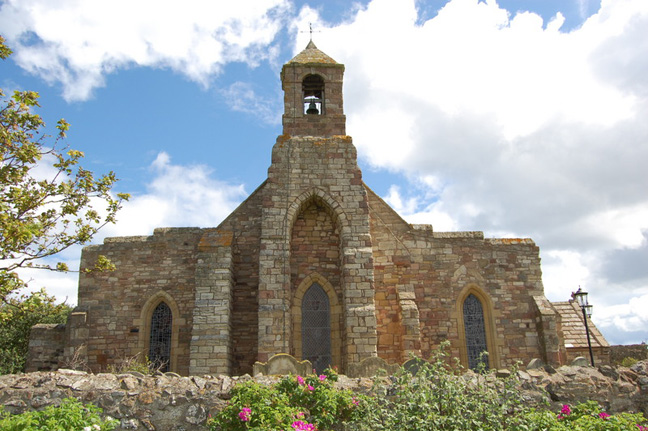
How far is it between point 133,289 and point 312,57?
9.80 m

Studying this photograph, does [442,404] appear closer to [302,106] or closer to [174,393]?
[174,393]

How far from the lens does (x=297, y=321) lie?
15344mm

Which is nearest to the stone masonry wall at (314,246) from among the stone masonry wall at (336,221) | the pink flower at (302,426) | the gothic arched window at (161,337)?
the stone masonry wall at (336,221)

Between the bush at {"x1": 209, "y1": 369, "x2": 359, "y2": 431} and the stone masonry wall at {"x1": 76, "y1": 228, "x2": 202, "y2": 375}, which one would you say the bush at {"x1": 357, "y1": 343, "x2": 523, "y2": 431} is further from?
the stone masonry wall at {"x1": 76, "y1": 228, "x2": 202, "y2": 375}

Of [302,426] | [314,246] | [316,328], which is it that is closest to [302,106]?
[314,246]

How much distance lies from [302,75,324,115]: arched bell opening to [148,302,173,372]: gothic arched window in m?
8.06

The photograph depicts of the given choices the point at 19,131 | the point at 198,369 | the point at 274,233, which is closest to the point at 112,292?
the point at 198,369

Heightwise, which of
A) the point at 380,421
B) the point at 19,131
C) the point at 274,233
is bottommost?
the point at 380,421

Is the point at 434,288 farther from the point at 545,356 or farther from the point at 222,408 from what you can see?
the point at 222,408

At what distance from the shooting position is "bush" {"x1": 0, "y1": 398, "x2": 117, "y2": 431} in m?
6.97

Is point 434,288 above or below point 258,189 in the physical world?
below

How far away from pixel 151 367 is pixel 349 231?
23.8 feet

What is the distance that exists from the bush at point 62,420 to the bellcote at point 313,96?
36.8 feet

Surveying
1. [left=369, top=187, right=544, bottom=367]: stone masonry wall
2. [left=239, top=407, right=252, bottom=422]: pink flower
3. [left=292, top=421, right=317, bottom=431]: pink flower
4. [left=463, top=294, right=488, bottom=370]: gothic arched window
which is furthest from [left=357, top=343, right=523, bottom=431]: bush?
[left=463, top=294, right=488, bottom=370]: gothic arched window
